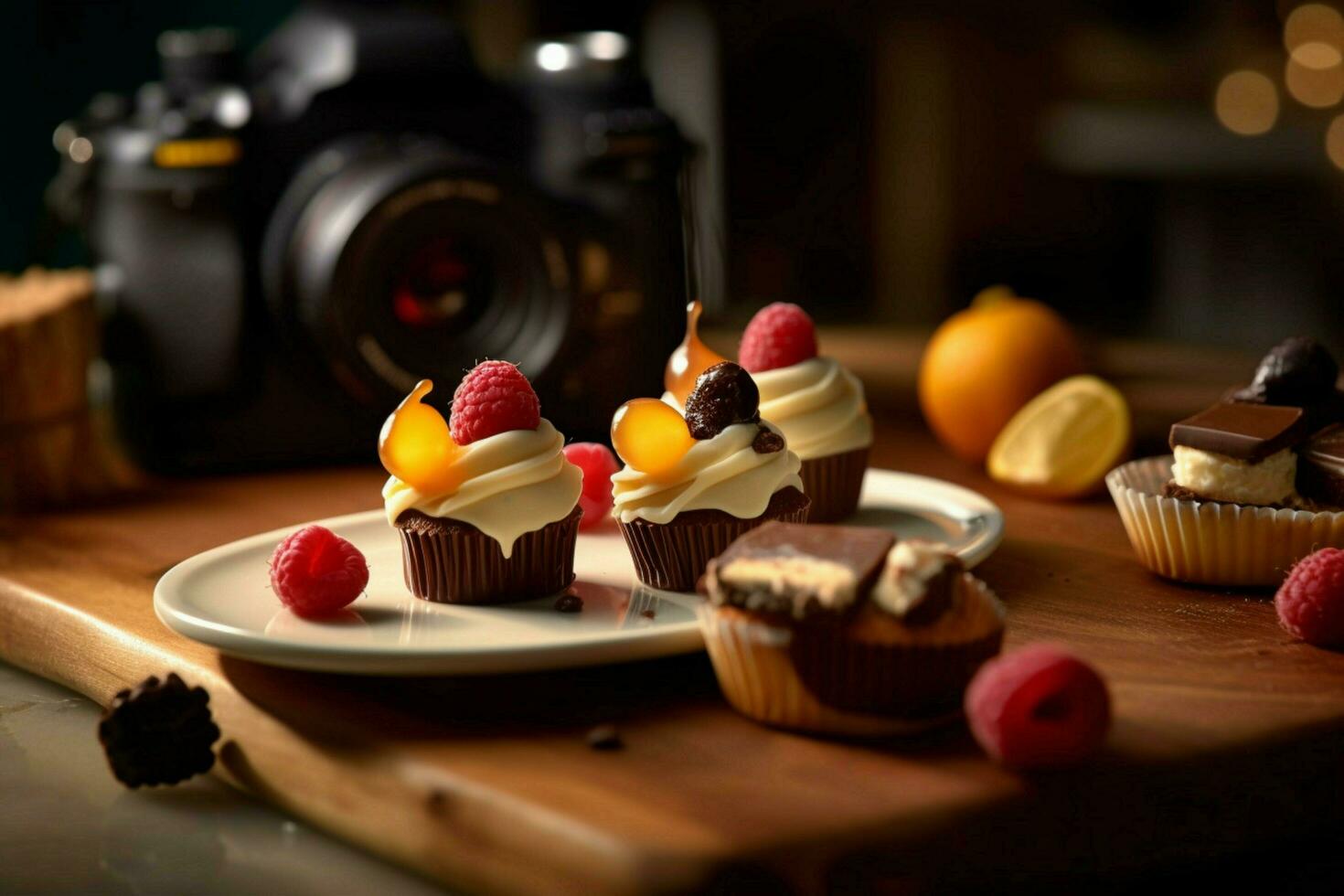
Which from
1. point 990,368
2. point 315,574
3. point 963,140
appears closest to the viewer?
point 315,574

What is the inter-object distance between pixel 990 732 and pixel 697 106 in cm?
219

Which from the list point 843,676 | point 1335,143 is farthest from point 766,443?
point 1335,143

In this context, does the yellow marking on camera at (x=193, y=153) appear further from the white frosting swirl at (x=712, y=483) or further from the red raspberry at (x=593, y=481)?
the white frosting swirl at (x=712, y=483)

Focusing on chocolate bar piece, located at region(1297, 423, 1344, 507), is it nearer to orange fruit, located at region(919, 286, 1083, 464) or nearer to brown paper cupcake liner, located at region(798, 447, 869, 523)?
brown paper cupcake liner, located at region(798, 447, 869, 523)

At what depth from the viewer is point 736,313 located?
8.96 ft

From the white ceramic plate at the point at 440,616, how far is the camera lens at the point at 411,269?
0.37m

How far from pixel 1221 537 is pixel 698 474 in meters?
0.35

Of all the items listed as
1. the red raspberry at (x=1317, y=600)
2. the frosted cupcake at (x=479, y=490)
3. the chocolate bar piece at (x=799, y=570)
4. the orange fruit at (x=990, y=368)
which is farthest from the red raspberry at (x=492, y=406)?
the orange fruit at (x=990, y=368)

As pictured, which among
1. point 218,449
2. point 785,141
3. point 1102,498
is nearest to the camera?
point 1102,498

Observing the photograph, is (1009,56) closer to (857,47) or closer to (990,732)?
(857,47)

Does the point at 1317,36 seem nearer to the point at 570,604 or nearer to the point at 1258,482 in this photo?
the point at 1258,482

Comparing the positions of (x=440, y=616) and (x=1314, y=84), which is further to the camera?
(x=1314, y=84)

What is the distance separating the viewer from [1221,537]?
1114 mm

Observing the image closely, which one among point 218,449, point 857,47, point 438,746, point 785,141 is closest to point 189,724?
point 438,746
